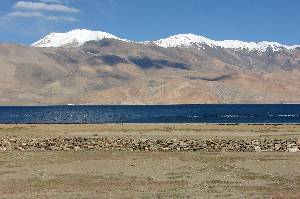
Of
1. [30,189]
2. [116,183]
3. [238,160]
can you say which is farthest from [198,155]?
[30,189]

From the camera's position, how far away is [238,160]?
43.6 metres

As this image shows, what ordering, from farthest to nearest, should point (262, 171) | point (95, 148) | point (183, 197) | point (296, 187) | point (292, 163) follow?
1. point (95, 148)
2. point (292, 163)
3. point (262, 171)
4. point (296, 187)
5. point (183, 197)

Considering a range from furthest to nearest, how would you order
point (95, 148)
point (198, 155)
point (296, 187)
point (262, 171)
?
point (95, 148)
point (198, 155)
point (262, 171)
point (296, 187)

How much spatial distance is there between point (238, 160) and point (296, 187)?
14.1m

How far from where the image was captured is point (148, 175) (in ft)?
115

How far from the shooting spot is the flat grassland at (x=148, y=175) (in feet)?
93.1

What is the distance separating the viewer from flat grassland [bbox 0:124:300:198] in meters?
28.4

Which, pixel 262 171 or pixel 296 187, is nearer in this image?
pixel 296 187

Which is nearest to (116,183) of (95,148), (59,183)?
(59,183)

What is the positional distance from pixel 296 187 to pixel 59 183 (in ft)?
40.6

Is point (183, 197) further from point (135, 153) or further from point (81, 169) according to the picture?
point (135, 153)

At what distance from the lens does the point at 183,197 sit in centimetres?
2695

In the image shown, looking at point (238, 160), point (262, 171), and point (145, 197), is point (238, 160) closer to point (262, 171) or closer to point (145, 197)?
point (262, 171)

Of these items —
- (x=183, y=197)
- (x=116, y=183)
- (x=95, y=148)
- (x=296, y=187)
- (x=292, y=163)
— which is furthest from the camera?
(x=95, y=148)
